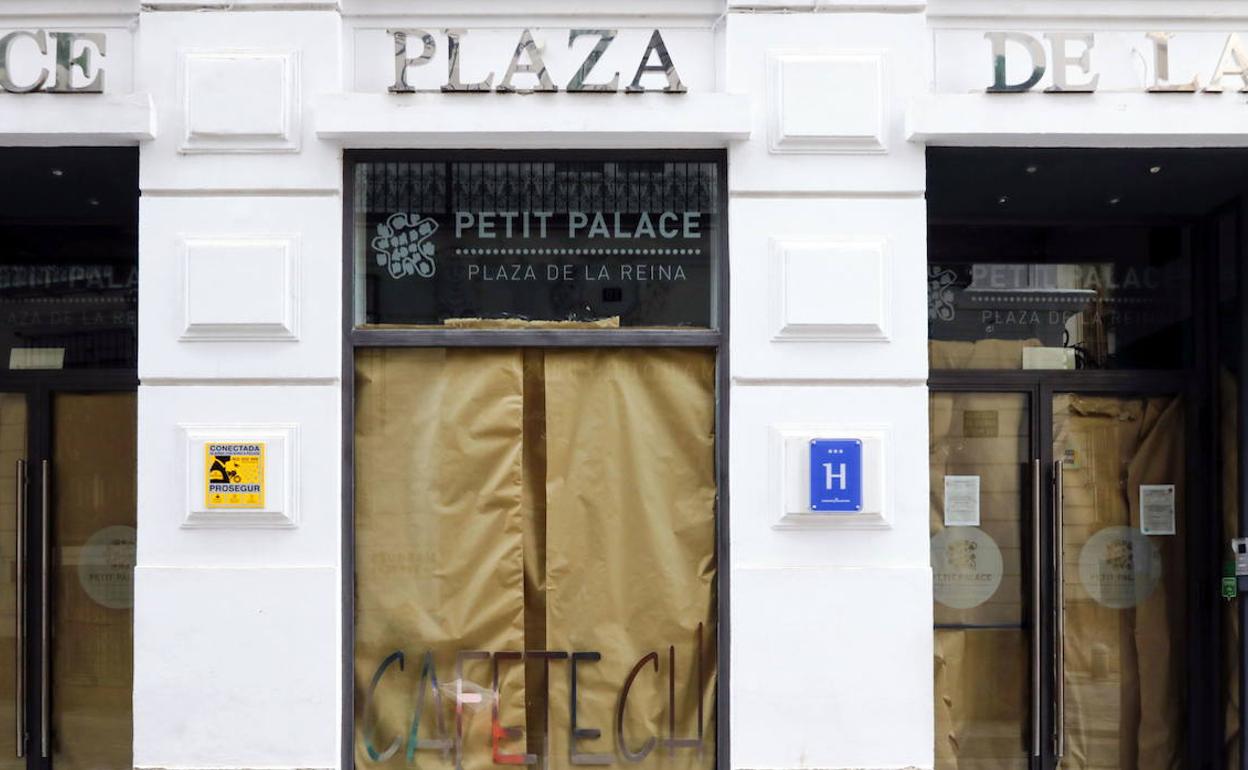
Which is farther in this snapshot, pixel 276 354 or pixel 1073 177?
pixel 1073 177

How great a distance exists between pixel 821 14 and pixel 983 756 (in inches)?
173

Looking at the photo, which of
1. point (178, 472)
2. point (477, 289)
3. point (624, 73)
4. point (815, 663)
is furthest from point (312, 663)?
point (624, 73)

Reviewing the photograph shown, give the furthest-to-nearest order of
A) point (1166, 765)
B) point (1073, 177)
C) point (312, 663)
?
1. point (1166, 765)
2. point (1073, 177)
3. point (312, 663)

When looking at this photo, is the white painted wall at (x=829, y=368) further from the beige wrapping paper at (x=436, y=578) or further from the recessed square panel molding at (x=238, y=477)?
the recessed square panel molding at (x=238, y=477)

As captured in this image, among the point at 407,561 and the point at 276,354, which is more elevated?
the point at 276,354

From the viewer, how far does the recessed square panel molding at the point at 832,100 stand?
5535mm

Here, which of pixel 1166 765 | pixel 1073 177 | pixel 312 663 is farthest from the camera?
pixel 1166 765

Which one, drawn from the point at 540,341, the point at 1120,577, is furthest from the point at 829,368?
the point at 1120,577

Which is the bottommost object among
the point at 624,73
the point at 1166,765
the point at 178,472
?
the point at 1166,765

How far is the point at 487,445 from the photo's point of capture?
5.71 meters

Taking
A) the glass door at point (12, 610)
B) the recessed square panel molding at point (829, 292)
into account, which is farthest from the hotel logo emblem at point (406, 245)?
the glass door at point (12, 610)

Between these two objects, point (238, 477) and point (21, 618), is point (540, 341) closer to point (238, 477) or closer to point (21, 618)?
point (238, 477)

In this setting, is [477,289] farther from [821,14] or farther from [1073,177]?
[1073,177]

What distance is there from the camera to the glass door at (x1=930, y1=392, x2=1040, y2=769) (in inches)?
269
